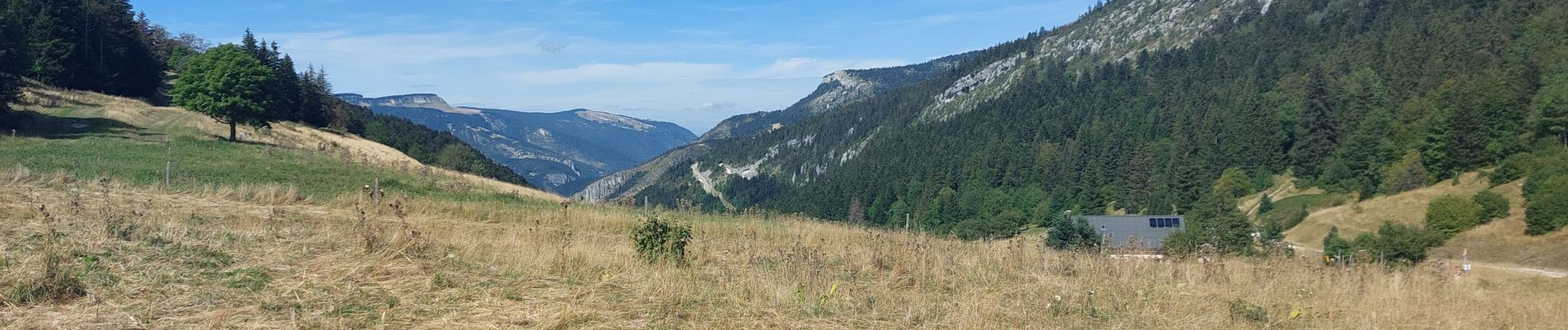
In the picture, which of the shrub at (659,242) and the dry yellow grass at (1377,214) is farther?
the dry yellow grass at (1377,214)

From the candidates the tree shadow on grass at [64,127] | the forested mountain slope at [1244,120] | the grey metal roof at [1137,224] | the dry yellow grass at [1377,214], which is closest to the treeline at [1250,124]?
the forested mountain slope at [1244,120]

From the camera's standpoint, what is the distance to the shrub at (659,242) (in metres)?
9.36

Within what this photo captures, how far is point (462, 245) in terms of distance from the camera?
9.66 m

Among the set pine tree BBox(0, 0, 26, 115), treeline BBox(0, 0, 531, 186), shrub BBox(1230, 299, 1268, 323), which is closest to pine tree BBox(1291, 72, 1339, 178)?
treeline BBox(0, 0, 531, 186)

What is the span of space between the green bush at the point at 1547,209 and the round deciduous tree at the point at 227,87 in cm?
7115

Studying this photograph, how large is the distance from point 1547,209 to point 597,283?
61273 mm

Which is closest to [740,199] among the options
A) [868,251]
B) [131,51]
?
[131,51]

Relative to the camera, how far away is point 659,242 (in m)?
9.48

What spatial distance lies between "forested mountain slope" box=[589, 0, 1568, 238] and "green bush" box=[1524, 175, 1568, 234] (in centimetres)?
2249

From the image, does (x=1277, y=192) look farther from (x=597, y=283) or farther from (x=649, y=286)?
(x=597, y=283)

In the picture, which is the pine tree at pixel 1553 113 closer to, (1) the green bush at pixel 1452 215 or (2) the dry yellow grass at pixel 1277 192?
(2) the dry yellow grass at pixel 1277 192

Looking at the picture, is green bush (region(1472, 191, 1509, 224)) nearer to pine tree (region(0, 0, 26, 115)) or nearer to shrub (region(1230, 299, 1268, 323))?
shrub (region(1230, 299, 1268, 323))

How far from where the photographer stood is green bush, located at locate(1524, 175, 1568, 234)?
45.3 metres

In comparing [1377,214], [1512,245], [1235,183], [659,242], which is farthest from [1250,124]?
[659,242]
